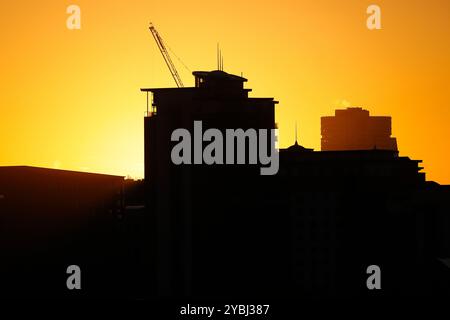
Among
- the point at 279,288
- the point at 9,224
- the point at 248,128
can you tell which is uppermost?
the point at 248,128

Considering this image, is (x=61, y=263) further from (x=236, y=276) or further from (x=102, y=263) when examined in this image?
(x=236, y=276)

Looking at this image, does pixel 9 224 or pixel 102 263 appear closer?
pixel 9 224

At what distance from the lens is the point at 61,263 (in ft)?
579

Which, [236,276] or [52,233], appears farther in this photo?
[236,276]

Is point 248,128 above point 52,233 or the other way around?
above

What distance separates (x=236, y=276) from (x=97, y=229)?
91.8ft

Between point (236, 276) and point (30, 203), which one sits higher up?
point (30, 203)

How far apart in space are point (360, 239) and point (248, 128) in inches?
1151
